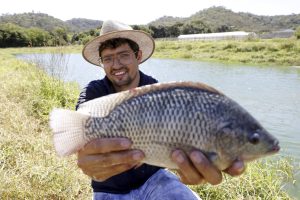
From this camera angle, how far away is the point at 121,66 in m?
2.99

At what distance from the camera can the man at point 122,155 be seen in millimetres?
1959

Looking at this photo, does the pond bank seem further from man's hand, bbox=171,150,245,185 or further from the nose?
man's hand, bbox=171,150,245,185

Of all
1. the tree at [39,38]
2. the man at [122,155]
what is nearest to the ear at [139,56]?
the man at [122,155]

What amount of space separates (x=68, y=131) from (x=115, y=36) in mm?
1262

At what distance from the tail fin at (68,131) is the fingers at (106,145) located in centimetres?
5

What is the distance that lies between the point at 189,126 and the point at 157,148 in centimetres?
19

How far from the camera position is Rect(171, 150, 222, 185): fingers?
182 centimetres

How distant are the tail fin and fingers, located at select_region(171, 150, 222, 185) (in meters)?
0.49

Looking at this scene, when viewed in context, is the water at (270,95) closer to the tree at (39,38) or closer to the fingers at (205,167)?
the tree at (39,38)

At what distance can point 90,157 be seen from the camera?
2111 millimetres

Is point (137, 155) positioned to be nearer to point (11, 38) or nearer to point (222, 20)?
point (11, 38)

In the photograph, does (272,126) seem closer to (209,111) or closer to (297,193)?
(297,193)

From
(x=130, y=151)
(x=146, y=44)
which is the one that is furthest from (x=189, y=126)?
(x=146, y=44)

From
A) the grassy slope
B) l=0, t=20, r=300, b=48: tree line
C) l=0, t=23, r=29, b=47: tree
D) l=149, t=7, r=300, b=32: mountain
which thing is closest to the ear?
the grassy slope
